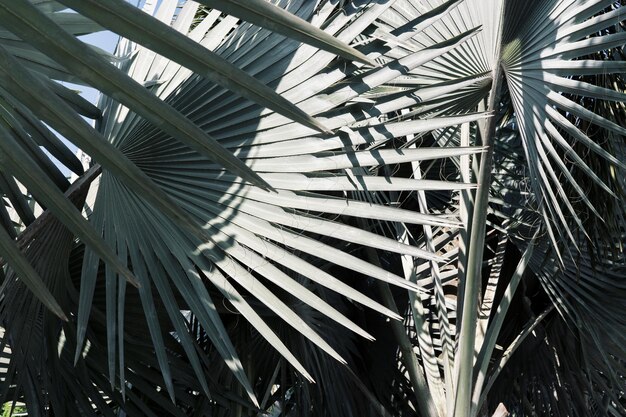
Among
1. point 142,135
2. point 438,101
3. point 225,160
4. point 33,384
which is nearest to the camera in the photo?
point 225,160

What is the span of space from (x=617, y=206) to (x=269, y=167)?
5.17 ft

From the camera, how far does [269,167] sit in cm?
186

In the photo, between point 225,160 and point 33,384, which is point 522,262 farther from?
point 225,160

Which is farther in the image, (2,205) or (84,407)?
(84,407)

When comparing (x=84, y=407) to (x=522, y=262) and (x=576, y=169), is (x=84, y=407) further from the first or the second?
(x=576, y=169)

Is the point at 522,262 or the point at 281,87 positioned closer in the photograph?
the point at 281,87

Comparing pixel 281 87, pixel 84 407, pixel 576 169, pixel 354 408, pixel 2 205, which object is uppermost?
pixel 281 87

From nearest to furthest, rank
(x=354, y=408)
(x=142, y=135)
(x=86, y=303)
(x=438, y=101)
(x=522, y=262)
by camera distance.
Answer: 1. (x=86, y=303)
2. (x=142, y=135)
3. (x=438, y=101)
4. (x=522, y=262)
5. (x=354, y=408)

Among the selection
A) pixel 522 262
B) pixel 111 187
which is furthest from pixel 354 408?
pixel 111 187

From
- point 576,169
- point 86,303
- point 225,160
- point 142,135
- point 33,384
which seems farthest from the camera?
point 576,169

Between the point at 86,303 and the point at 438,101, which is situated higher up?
the point at 438,101

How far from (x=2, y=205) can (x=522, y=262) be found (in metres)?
1.78

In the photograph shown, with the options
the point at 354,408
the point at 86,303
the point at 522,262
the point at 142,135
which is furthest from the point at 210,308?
the point at 354,408

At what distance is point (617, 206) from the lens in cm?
281
